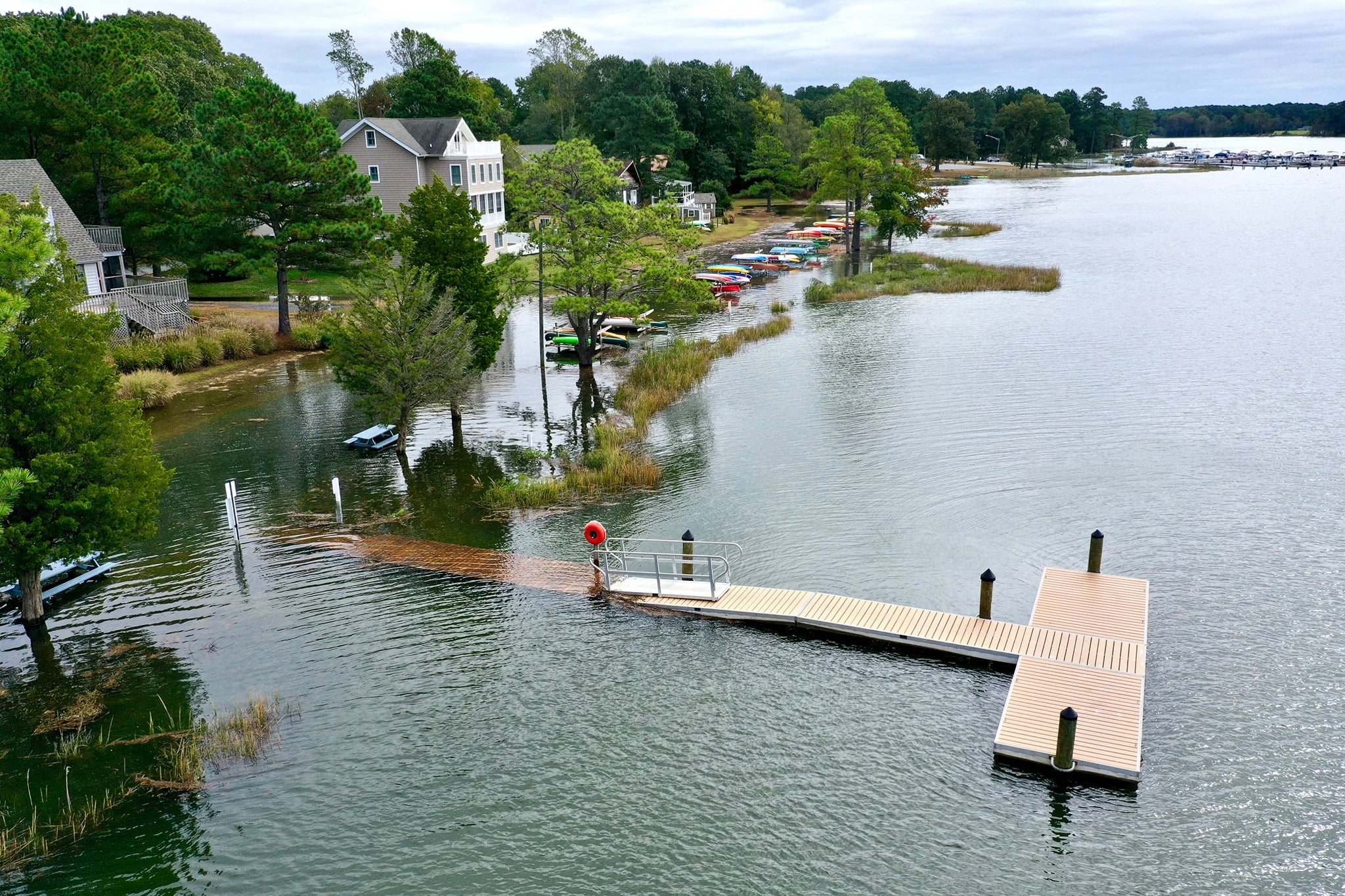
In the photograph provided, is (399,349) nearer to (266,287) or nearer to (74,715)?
(74,715)

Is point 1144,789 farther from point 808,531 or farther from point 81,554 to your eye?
point 81,554

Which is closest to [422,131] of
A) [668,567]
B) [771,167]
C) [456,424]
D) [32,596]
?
[456,424]

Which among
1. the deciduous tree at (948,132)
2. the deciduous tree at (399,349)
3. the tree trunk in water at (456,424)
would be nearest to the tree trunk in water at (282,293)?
the tree trunk in water at (456,424)

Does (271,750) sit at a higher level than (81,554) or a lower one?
lower

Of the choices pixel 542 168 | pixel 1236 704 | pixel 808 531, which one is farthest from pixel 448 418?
pixel 1236 704

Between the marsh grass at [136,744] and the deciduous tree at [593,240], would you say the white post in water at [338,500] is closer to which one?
the marsh grass at [136,744]

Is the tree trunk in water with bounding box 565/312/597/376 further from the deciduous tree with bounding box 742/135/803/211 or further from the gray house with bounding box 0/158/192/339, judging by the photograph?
the deciduous tree with bounding box 742/135/803/211
